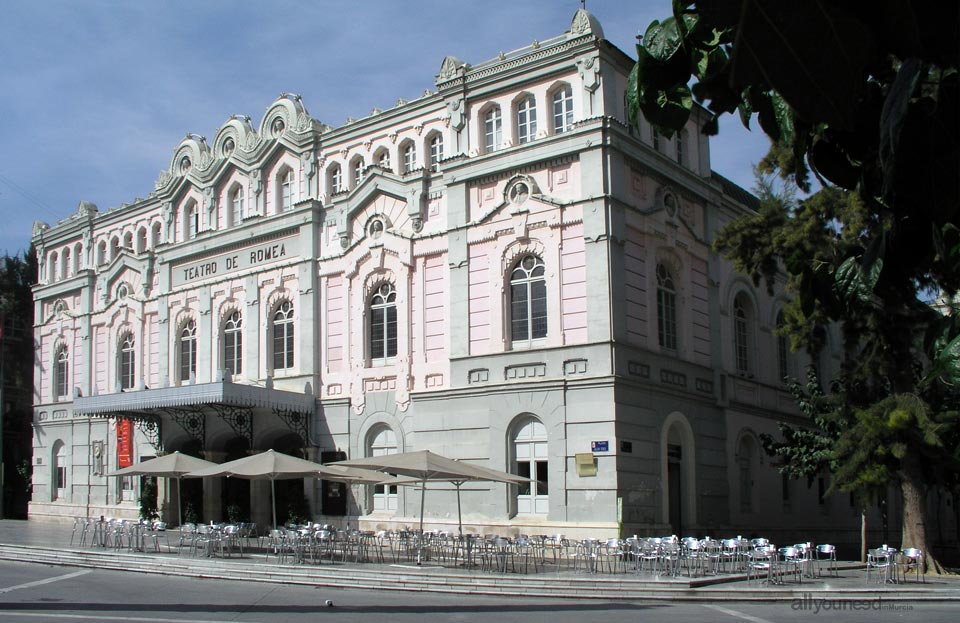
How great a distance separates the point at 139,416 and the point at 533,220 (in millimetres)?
17368

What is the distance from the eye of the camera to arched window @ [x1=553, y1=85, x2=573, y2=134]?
28000 millimetres

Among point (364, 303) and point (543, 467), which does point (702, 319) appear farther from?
point (364, 303)

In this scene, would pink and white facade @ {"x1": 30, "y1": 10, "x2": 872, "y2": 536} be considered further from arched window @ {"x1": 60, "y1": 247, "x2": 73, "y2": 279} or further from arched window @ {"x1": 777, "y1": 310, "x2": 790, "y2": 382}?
arched window @ {"x1": 60, "y1": 247, "x2": 73, "y2": 279}

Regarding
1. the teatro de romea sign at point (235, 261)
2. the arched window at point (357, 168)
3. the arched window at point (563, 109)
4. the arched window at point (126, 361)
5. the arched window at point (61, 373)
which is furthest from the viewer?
the arched window at point (61, 373)

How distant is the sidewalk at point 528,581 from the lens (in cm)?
1883

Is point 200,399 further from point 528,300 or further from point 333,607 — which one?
point 333,607

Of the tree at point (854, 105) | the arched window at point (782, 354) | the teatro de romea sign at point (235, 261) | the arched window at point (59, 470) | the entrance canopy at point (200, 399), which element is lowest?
the arched window at point (59, 470)

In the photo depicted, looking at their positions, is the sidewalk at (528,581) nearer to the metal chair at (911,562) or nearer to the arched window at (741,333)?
the metal chair at (911,562)

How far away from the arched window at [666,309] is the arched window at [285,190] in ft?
44.2

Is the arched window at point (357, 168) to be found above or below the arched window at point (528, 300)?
above

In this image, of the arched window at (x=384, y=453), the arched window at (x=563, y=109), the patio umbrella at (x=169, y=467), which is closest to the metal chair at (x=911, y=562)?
the arched window at (x=563, y=109)

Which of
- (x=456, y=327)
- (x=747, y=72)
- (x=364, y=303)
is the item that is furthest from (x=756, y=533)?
(x=747, y=72)

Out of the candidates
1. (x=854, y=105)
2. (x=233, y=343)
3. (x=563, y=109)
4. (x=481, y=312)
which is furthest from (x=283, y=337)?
(x=854, y=105)

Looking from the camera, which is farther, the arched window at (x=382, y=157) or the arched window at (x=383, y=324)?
the arched window at (x=382, y=157)
